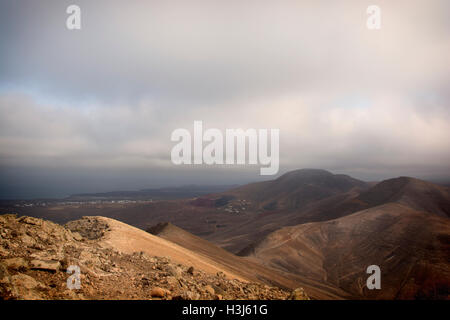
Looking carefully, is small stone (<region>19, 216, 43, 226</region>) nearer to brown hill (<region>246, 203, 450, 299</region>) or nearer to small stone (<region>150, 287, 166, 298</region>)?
small stone (<region>150, 287, 166, 298</region>)

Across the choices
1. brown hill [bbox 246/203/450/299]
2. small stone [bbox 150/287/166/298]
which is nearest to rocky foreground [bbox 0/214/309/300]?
small stone [bbox 150/287/166/298]

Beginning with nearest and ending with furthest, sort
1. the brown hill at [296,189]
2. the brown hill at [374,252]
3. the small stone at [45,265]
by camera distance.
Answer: the small stone at [45,265], the brown hill at [374,252], the brown hill at [296,189]

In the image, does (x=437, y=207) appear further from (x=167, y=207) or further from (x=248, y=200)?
(x=167, y=207)

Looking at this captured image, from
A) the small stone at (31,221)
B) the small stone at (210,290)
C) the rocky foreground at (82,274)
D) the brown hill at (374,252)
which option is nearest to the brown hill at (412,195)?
the brown hill at (374,252)

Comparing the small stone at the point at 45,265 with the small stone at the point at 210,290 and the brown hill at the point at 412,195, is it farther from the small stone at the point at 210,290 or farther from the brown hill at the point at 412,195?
the brown hill at the point at 412,195

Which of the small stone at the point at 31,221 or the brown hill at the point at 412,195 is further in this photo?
the brown hill at the point at 412,195
